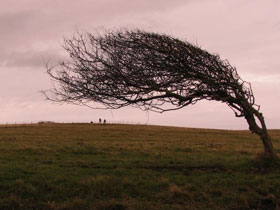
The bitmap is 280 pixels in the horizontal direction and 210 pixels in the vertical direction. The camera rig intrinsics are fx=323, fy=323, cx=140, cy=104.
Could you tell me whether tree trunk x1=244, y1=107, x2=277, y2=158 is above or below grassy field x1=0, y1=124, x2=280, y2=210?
above

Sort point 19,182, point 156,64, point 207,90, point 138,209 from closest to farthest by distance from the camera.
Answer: point 138,209 → point 19,182 → point 156,64 → point 207,90

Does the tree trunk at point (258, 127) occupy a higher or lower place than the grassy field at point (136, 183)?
higher

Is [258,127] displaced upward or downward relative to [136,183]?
upward

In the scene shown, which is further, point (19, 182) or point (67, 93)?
point (67, 93)

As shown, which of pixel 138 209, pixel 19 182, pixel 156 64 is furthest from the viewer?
pixel 156 64

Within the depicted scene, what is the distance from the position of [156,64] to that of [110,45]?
2419 millimetres

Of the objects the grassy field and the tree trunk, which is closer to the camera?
the grassy field

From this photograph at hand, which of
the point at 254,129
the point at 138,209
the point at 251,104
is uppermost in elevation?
the point at 251,104

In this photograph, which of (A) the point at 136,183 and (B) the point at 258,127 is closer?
(A) the point at 136,183

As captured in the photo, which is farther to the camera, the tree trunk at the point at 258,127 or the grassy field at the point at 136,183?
the tree trunk at the point at 258,127

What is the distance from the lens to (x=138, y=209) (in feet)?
35.4

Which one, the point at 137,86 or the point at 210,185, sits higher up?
the point at 137,86

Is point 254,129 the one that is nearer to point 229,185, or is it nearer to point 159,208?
point 229,185

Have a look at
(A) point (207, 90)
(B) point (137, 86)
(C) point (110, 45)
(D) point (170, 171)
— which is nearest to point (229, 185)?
(D) point (170, 171)
